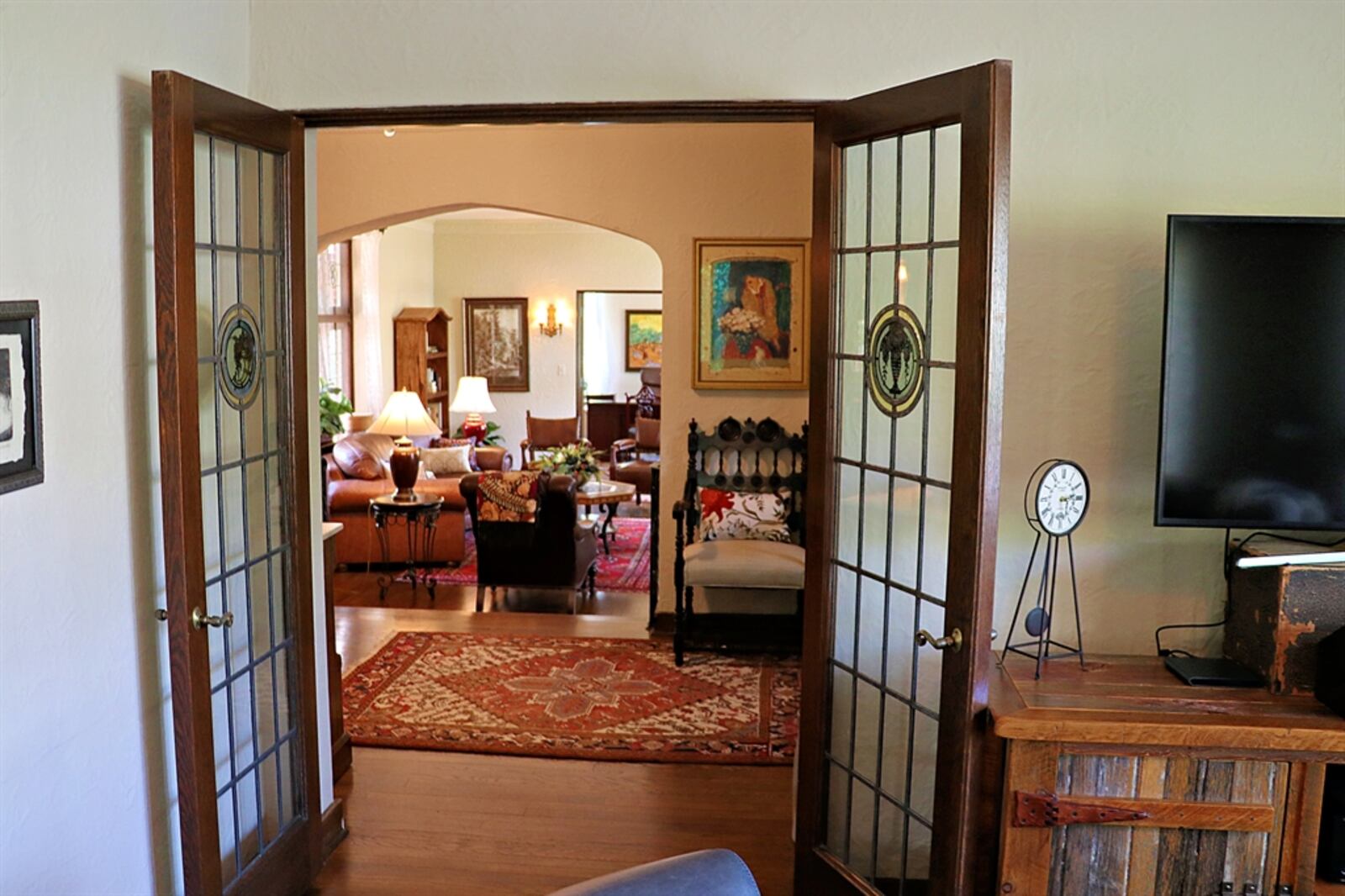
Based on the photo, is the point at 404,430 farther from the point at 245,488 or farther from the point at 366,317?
the point at 245,488

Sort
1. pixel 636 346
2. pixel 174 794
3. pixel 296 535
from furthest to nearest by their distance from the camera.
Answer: pixel 636 346 → pixel 296 535 → pixel 174 794

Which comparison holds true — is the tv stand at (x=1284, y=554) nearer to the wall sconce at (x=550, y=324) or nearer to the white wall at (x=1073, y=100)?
the white wall at (x=1073, y=100)

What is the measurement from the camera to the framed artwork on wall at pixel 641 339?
15242mm

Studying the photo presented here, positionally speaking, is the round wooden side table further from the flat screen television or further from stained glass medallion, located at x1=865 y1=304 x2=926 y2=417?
the flat screen television

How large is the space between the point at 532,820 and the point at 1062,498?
7.41 feet

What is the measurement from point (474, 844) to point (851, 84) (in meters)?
2.69

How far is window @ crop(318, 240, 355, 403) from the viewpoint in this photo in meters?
10.5

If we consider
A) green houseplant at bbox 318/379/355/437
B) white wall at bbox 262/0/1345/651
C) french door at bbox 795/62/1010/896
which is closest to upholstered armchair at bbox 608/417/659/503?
green houseplant at bbox 318/379/355/437

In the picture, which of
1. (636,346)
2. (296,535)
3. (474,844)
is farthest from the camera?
(636,346)

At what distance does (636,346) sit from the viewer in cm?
1527

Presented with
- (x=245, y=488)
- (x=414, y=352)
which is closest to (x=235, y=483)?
(x=245, y=488)

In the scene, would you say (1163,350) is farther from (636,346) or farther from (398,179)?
(636,346)

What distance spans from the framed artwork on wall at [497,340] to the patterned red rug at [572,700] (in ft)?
23.3

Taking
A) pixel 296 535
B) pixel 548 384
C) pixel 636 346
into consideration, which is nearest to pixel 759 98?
pixel 296 535
